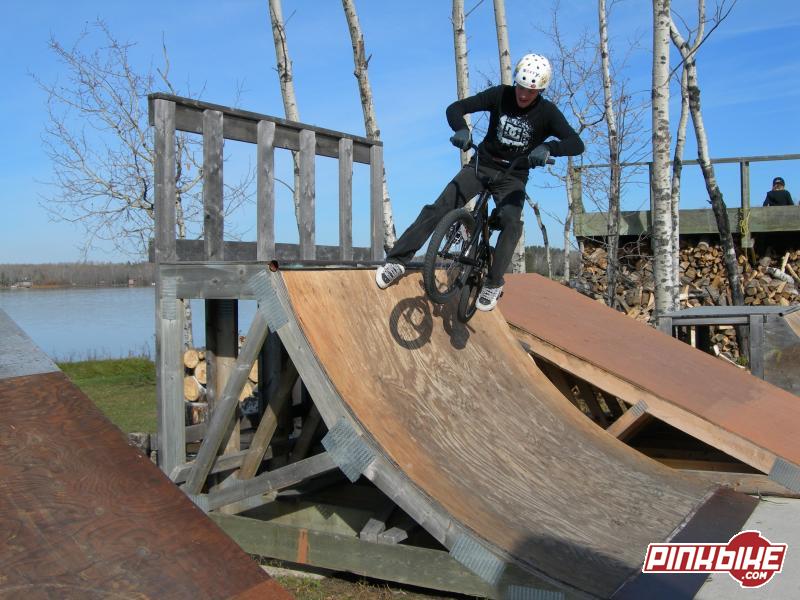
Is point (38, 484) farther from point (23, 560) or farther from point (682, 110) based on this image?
point (682, 110)

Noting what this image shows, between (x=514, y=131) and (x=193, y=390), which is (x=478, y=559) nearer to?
(x=514, y=131)

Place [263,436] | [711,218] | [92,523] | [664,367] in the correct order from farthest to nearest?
[711,218], [664,367], [263,436], [92,523]

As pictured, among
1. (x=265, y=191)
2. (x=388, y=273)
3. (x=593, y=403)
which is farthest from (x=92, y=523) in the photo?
(x=593, y=403)

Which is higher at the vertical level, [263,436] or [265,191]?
[265,191]

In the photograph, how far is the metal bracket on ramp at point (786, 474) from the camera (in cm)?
517

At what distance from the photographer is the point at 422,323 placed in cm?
557

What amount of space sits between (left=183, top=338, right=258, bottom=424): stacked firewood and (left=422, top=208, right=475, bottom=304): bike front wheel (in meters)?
4.39

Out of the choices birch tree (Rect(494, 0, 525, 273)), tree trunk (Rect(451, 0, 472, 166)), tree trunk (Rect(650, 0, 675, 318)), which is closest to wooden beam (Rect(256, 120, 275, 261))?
tree trunk (Rect(650, 0, 675, 318))

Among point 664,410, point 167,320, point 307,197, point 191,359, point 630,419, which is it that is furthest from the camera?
point 191,359

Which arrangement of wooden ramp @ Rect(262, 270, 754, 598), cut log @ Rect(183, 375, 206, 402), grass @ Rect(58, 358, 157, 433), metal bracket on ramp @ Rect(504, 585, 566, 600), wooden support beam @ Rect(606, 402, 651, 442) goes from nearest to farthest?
1. metal bracket on ramp @ Rect(504, 585, 566, 600)
2. wooden ramp @ Rect(262, 270, 754, 598)
3. wooden support beam @ Rect(606, 402, 651, 442)
4. cut log @ Rect(183, 375, 206, 402)
5. grass @ Rect(58, 358, 157, 433)

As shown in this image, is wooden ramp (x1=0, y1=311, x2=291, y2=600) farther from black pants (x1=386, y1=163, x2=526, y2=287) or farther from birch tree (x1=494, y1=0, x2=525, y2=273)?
birch tree (x1=494, y1=0, x2=525, y2=273)

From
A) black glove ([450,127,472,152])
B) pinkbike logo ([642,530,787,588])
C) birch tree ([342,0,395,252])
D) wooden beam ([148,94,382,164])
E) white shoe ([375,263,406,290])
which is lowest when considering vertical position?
pinkbike logo ([642,530,787,588])

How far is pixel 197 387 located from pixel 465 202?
17.9ft

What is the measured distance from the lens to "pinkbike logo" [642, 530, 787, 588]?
12.9 feet
